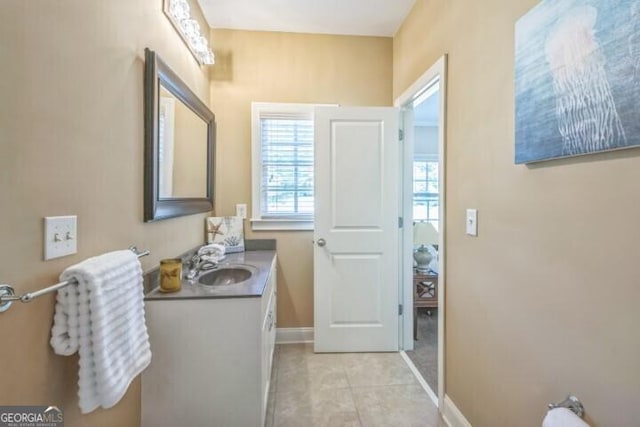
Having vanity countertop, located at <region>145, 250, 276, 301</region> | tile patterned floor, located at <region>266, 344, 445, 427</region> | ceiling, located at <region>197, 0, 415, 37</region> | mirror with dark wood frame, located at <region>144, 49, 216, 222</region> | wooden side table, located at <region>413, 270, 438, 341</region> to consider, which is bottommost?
tile patterned floor, located at <region>266, 344, 445, 427</region>

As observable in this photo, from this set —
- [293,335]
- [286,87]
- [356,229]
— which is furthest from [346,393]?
[286,87]

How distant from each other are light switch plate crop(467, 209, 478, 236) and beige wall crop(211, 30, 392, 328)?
146 centimetres

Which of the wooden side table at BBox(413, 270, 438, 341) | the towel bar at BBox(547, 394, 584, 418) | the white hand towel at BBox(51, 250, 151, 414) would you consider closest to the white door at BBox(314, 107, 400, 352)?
the wooden side table at BBox(413, 270, 438, 341)

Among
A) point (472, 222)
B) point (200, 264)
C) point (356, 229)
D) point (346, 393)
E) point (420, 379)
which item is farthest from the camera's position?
point (356, 229)

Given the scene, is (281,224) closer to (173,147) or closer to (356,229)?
(356,229)

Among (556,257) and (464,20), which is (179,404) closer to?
(556,257)

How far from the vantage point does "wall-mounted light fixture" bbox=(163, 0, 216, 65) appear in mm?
1748

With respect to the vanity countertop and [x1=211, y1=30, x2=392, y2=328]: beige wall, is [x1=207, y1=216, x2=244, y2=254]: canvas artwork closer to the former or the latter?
[x1=211, y1=30, x2=392, y2=328]: beige wall

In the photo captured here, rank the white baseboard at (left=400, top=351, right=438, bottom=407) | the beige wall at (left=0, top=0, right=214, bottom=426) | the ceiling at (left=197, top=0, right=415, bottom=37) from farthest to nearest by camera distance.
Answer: the ceiling at (left=197, top=0, right=415, bottom=37) < the white baseboard at (left=400, top=351, right=438, bottom=407) < the beige wall at (left=0, top=0, right=214, bottom=426)

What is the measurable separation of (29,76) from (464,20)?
1787 mm

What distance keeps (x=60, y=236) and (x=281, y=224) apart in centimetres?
185

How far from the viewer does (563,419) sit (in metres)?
0.90

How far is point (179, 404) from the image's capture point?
4.73 ft

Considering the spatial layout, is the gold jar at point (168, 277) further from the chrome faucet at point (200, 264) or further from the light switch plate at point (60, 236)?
the light switch plate at point (60, 236)
